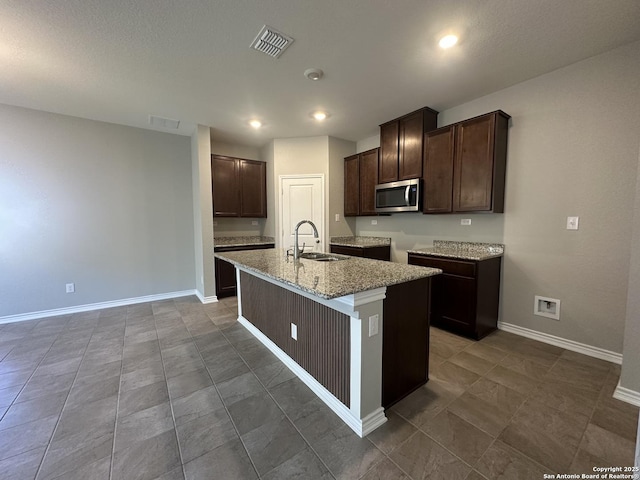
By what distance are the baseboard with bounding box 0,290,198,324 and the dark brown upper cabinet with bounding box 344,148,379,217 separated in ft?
10.5

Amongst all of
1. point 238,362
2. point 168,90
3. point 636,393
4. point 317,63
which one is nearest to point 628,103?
point 636,393

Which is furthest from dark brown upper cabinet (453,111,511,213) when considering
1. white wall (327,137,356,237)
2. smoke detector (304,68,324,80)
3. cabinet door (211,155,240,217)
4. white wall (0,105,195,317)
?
white wall (0,105,195,317)

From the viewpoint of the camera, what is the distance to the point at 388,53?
83.8 inches

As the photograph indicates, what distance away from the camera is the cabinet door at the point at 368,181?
398 cm

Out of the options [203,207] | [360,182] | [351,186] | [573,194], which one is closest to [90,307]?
[203,207]

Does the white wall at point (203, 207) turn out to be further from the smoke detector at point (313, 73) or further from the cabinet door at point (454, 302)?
the cabinet door at point (454, 302)

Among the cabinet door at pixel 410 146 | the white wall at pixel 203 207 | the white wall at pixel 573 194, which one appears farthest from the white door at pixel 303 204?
the white wall at pixel 573 194

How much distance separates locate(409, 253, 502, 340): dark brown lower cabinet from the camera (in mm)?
2594

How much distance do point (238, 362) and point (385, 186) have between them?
2890 millimetres

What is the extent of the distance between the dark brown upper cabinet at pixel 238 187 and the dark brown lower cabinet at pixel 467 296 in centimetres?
309

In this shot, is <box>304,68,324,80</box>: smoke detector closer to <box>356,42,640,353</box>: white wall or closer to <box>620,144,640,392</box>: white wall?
<box>356,42,640,353</box>: white wall

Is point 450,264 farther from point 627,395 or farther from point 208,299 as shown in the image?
point 208,299

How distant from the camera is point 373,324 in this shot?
150cm

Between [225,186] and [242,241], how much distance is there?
102 cm
